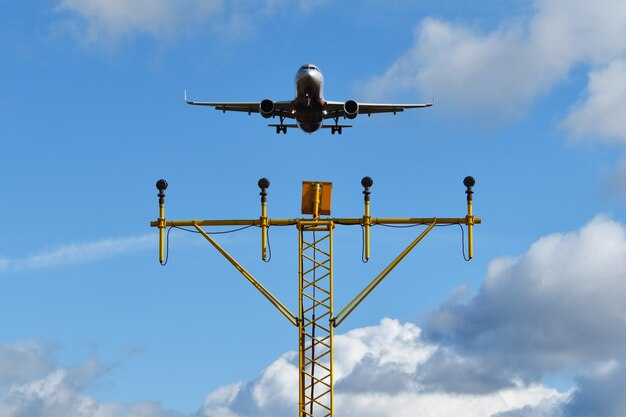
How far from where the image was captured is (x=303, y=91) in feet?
289

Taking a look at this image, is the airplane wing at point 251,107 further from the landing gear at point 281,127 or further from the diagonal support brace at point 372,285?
the diagonal support brace at point 372,285

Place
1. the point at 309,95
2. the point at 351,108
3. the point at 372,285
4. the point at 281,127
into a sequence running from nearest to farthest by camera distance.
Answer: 1. the point at 372,285
2. the point at 309,95
3. the point at 351,108
4. the point at 281,127

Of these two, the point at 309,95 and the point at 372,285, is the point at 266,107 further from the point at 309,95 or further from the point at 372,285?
the point at 372,285

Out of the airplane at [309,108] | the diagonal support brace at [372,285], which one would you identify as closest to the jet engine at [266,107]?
the airplane at [309,108]

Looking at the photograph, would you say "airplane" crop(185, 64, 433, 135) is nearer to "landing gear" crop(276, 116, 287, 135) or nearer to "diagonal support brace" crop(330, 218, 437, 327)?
"landing gear" crop(276, 116, 287, 135)

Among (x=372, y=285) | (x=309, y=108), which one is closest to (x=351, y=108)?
(x=309, y=108)

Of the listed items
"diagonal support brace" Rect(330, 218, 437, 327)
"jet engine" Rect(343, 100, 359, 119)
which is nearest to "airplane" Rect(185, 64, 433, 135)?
"jet engine" Rect(343, 100, 359, 119)

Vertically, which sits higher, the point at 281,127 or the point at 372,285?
the point at 281,127

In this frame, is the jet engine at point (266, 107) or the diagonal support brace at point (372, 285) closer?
the diagonal support brace at point (372, 285)

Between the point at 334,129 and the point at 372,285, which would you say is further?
the point at 334,129

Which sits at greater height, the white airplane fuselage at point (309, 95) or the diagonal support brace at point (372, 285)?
the white airplane fuselage at point (309, 95)

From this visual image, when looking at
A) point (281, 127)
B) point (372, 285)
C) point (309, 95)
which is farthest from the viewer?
point (281, 127)

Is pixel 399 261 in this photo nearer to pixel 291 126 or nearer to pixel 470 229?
pixel 470 229

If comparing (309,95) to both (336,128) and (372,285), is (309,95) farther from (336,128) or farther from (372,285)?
(372,285)
